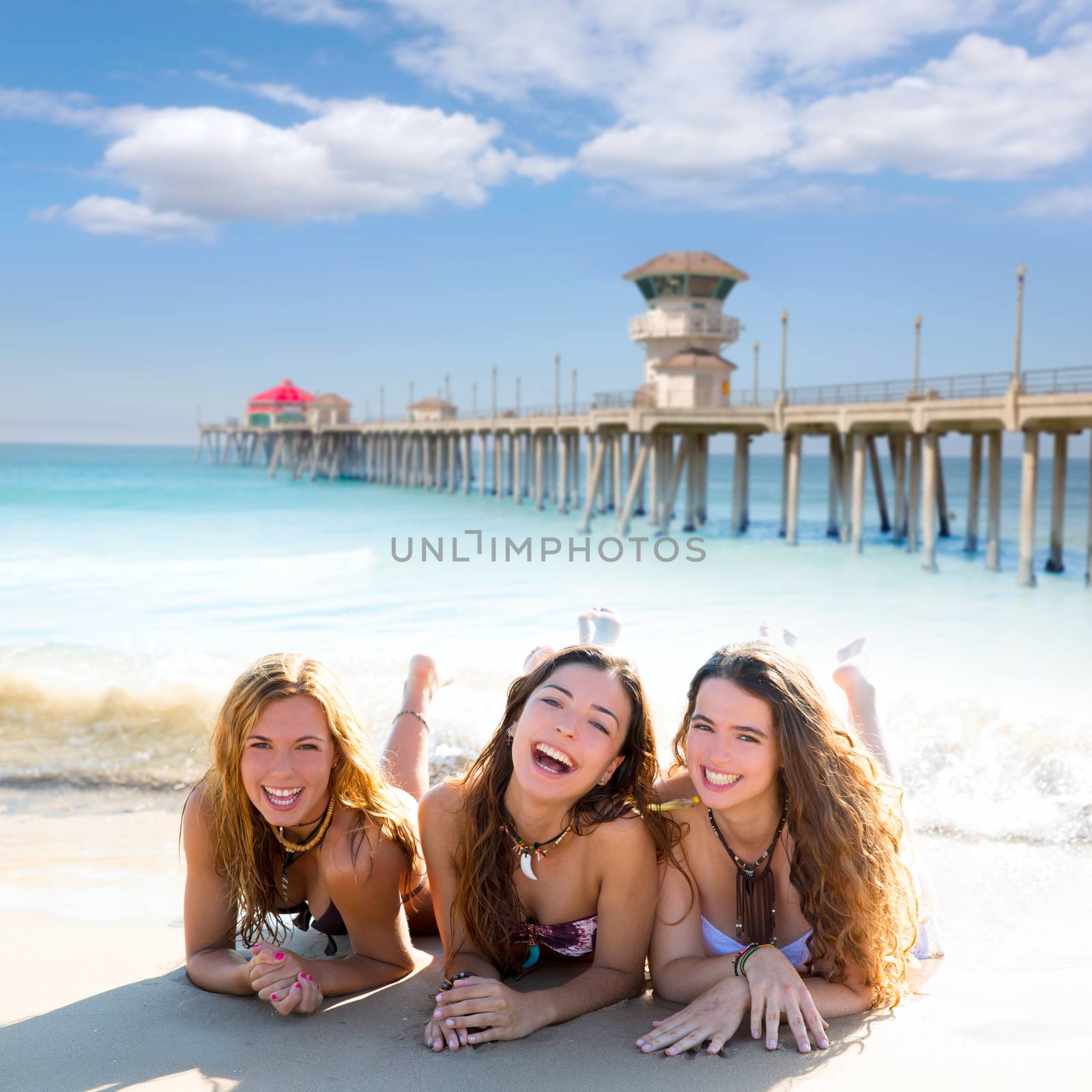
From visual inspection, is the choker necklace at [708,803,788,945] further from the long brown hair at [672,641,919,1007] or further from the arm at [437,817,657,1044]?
the arm at [437,817,657,1044]

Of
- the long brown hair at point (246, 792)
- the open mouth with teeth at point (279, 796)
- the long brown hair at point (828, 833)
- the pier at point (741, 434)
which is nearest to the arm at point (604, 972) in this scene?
the long brown hair at point (828, 833)

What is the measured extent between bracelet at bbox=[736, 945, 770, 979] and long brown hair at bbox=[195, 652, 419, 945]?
857mm

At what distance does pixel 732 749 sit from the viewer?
2301 millimetres

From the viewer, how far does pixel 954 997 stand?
2.53 m

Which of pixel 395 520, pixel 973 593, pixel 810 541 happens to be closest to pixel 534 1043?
pixel 973 593

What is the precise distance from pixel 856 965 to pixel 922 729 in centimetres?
339

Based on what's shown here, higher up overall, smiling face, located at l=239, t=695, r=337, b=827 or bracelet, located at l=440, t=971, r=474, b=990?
smiling face, located at l=239, t=695, r=337, b=827

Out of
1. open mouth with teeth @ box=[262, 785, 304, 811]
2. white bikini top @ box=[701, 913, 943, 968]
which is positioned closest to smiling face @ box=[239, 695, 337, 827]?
open mouth with teeth @ box=[262, 785, 304, 811]

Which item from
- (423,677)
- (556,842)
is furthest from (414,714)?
(556,842)

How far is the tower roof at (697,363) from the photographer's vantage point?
84.5 feet

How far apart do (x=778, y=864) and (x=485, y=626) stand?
30.3 feet

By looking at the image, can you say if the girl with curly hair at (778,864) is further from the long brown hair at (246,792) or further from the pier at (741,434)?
the pier at (741,434)

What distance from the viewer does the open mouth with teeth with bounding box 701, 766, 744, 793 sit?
7.57 feet

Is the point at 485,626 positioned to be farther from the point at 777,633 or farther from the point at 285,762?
the point at 285,762
